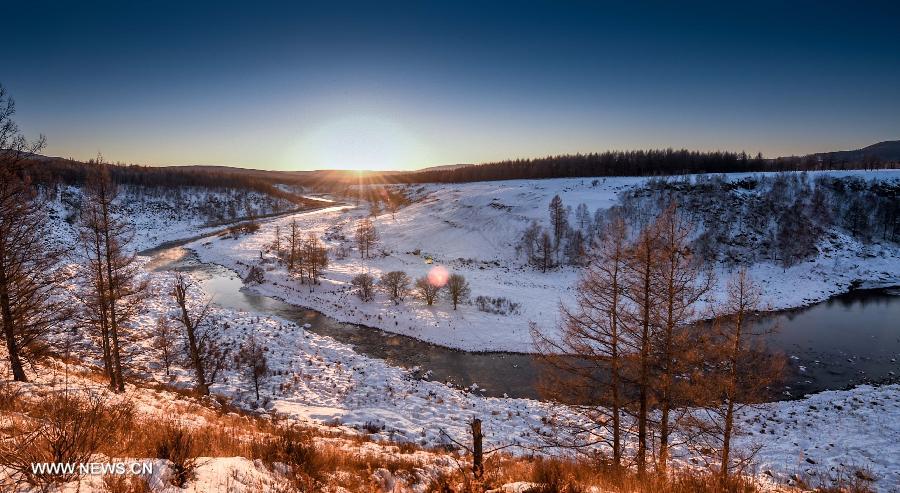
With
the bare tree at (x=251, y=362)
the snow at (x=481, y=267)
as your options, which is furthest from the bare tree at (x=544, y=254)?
the bare tree at (x=251, y=362)

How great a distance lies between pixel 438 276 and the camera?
142 ft

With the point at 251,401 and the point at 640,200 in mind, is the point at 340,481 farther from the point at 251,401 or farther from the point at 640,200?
the point at 640,200

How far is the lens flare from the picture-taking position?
39375 millimetres

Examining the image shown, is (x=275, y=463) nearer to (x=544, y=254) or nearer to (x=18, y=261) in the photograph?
(x=18, y=261)

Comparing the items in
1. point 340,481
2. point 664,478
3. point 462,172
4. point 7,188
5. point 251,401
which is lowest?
point 251,401

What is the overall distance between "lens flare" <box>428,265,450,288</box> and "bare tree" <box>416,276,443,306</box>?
61 centimetres

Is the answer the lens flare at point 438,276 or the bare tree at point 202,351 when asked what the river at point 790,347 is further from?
the lens flare at point 438,276

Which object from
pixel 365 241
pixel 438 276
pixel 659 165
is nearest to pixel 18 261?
pixel 438 276

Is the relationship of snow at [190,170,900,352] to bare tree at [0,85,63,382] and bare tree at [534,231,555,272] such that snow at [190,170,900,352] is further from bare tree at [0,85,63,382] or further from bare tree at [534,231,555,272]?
bare tree at [0,85,63,382]

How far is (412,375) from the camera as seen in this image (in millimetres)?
22656

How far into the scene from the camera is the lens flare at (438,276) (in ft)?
129

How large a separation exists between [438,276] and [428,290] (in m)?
7.44

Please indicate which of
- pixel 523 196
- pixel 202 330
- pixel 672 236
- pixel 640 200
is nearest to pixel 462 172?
pixel 523 196

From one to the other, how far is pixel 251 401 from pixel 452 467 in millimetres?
12882
